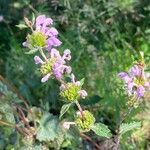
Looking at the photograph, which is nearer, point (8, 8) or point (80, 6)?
point (80, 6)

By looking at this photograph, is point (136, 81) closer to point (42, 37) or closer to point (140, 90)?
point (140, 90)

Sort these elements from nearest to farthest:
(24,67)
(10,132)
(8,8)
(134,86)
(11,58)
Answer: (134,86)
(10,132)
(24,67)
(11,58)
(8,8)

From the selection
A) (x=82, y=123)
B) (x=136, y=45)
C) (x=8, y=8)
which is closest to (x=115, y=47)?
(x=136, y=45)

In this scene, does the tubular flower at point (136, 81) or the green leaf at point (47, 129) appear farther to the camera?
the green leaf at point (47, 129)

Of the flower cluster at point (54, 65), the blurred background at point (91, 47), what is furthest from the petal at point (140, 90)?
the blurred background at point (91, 47)

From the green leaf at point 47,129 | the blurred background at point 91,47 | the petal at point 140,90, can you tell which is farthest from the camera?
the blurred background at point 91,47

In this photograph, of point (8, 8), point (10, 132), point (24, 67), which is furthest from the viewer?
point (8, 8)

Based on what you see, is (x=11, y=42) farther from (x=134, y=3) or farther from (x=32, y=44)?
(x=32, y=44)

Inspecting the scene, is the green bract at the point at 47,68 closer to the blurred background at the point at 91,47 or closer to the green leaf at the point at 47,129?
the green leaf at the point at 47,129
